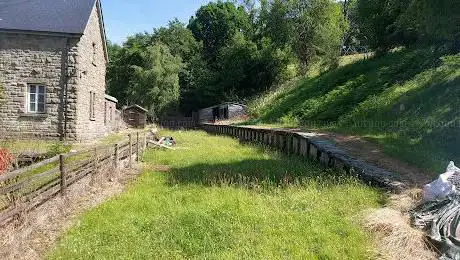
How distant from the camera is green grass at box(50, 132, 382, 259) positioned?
588 centimetres

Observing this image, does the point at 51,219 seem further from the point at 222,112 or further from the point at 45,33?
the point at 222,112

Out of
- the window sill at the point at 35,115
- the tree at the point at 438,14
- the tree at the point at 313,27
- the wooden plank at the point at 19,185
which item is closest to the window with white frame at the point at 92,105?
the window sill at the point at 35,115

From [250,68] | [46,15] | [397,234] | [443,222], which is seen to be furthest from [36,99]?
[250,68]

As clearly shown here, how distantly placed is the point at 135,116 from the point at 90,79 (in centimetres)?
2178

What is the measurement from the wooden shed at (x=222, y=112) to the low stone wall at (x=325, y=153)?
1983 cm

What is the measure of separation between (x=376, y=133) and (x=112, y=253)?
1334 centimetres

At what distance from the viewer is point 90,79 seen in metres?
23.7

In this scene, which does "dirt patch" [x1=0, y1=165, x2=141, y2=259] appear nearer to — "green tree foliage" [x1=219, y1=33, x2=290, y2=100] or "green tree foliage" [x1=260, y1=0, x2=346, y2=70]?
"green tree foliage" [x1=219, y1=33, x2=290, y2=100]

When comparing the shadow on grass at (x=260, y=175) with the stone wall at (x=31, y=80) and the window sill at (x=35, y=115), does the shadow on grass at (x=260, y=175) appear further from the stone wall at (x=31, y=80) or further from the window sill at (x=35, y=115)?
the window sill at (x=35, y=115)

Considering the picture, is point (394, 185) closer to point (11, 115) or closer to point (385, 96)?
point (385, 96)

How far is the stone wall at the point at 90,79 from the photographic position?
71.1 feet

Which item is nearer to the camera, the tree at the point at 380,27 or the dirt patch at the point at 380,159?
the dirt patch at the point at 380,159

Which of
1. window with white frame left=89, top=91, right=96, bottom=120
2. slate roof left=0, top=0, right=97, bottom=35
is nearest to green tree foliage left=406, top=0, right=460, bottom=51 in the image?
slate roof left=0, top=0, right=97, bottom=35

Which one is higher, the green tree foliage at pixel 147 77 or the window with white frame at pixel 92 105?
the green tree foliage at pixel 147 77
